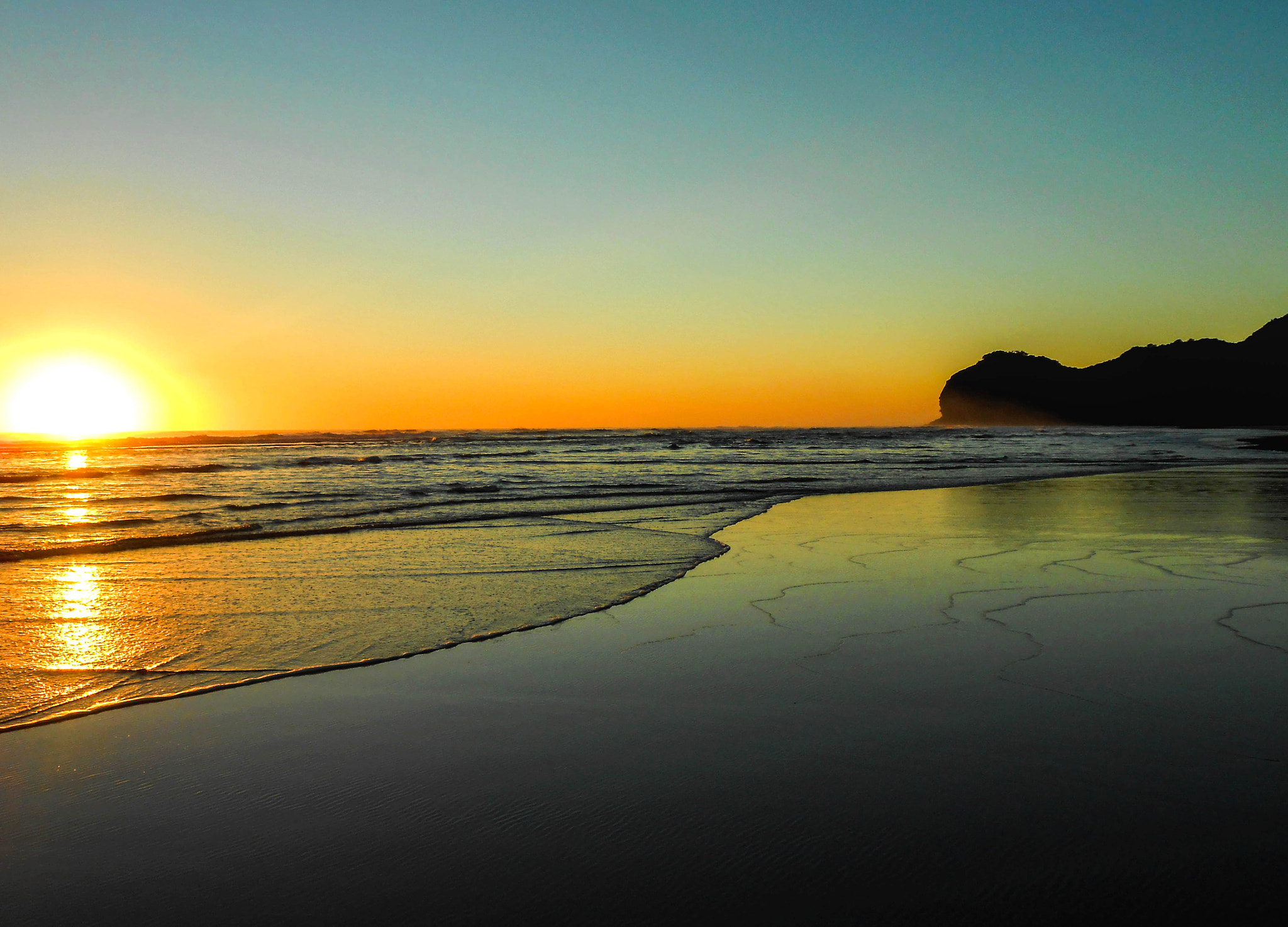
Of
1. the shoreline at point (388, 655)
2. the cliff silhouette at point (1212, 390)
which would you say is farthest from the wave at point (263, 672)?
the cliff silhouette at point (1212, 390)

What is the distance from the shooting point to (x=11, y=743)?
4020 millimetres

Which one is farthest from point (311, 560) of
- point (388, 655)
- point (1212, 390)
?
point (1212, 390)

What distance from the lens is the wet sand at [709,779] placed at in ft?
8.73

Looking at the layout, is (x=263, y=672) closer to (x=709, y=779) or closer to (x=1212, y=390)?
(x=709, y=779)

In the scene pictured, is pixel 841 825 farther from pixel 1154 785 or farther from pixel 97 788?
pixel 97 788

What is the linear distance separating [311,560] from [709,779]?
25.5 ft

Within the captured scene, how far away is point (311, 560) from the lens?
9.80m

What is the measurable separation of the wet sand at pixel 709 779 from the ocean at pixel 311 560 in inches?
29.6

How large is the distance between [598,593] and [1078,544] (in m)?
6.41

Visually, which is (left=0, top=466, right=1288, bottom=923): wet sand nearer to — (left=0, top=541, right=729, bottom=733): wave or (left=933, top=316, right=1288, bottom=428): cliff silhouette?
(left=0, top=541, right=729, bottom=733): wave

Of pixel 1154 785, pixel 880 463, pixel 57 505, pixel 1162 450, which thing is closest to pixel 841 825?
pixel 1154 785

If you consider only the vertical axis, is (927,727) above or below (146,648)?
below

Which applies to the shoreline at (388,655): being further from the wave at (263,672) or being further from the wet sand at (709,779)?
the wet sand at (709,779)

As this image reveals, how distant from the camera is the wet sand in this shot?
8.73ft
